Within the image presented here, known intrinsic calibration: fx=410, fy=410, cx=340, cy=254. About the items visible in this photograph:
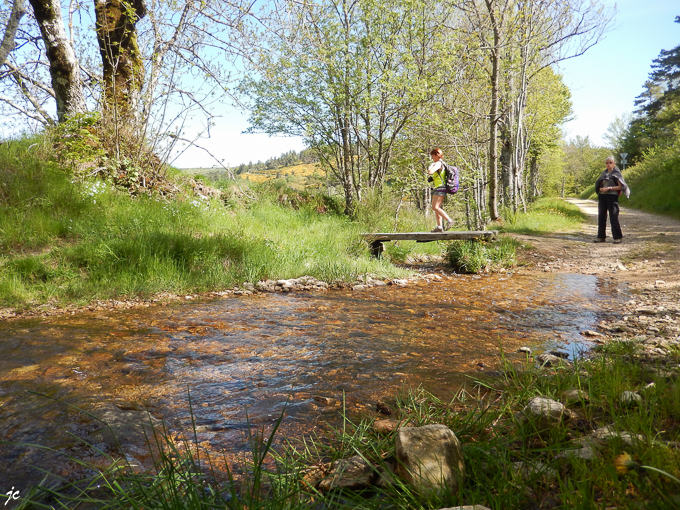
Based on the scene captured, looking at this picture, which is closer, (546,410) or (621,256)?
(546,410)

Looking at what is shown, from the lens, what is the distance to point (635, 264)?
8.56m

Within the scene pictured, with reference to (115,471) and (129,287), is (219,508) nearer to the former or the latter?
(115,471)

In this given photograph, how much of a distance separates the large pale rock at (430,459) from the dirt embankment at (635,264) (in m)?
2.76

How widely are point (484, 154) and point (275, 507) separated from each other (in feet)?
75.2

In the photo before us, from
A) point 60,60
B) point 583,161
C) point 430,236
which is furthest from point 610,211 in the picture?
point 583,161

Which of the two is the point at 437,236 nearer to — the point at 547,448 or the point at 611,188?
the point at 611,188

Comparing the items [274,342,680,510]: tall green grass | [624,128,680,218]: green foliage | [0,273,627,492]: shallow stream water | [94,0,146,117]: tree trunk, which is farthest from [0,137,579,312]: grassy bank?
[624,128,680,218]: green foliage

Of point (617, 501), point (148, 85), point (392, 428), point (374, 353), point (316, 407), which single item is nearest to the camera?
point (617, 501)

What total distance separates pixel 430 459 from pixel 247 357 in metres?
2.40

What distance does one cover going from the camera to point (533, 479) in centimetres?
Result: 175

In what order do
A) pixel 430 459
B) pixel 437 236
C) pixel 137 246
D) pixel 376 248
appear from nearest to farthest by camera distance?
pixel 430 459
pixel 137 246
pixel 437 236
pixel 376 248

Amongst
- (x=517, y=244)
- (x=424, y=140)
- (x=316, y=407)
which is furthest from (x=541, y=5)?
(x=316, y=407)

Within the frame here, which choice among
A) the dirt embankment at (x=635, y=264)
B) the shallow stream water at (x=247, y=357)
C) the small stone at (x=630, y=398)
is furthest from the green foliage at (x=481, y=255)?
the small stone at (x=630, y=398)

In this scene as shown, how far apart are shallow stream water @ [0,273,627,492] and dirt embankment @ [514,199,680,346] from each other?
0.46 metres
